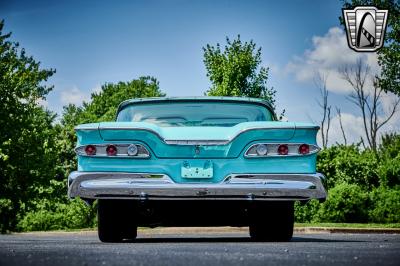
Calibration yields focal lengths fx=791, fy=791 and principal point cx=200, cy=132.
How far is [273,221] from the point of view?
9055mm

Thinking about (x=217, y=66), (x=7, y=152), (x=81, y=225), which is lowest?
(x=81, y=225)

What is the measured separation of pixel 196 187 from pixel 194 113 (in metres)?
1.42

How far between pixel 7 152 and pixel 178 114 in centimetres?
2116

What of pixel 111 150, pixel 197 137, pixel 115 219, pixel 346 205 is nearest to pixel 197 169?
pixel 197 137

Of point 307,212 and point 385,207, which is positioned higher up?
point 385,207

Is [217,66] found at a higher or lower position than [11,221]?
higher

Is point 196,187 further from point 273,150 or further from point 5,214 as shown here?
point 5,214

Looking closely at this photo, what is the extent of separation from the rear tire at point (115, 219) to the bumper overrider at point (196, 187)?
47 centimetres

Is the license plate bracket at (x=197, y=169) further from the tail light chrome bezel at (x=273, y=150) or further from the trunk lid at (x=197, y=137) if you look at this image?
the tail light chrome bezel at (x=273, y=150)

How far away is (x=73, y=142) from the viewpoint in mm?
49469

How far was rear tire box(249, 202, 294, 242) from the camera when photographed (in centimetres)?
887

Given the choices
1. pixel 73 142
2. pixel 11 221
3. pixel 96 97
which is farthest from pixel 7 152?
pixel 96 97

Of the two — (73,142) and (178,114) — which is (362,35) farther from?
(73,142)

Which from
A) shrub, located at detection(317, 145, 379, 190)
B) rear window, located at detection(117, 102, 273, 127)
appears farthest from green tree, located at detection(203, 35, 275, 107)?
rear window, located at detection(117, 102, 273, 127)
